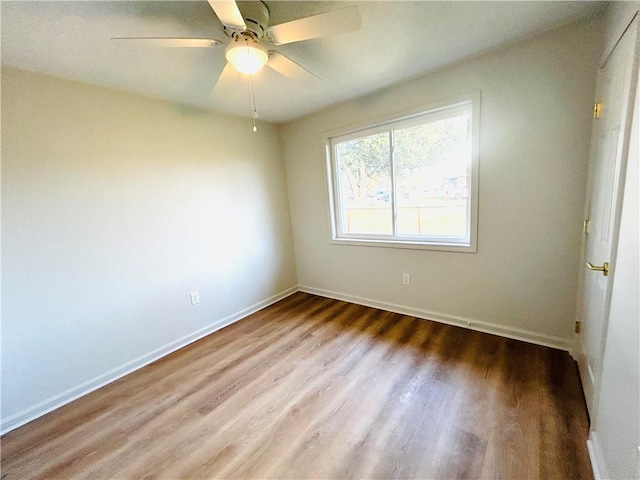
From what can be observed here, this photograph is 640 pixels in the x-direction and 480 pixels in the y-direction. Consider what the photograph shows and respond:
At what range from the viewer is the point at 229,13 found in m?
1.12

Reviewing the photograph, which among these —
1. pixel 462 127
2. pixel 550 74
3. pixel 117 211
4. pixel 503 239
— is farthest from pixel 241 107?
pixel 503 239

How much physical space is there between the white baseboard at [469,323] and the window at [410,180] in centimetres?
72

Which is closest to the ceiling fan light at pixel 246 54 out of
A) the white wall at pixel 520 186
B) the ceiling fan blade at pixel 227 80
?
the ceiling fan blade at pixel 227 80

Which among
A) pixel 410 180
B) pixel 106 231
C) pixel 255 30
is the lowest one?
pixel 106 231

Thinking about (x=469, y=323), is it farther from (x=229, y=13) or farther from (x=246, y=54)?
(x=229, y=13)

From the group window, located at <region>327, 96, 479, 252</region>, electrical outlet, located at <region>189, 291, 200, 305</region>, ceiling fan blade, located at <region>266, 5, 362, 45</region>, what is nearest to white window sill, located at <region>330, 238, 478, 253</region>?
window, located at <region>327, 96, 479, 252</region>

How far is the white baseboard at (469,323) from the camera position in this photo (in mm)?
2065

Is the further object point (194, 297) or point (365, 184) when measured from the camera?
point (365, 184)

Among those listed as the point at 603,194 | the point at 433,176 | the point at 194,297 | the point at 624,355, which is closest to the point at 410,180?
the point at 433,176

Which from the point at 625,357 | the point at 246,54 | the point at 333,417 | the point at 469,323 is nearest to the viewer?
the point at 625,357

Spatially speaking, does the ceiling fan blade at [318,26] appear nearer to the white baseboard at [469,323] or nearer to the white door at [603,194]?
the white door at [603,194]

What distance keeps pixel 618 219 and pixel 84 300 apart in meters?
3.35

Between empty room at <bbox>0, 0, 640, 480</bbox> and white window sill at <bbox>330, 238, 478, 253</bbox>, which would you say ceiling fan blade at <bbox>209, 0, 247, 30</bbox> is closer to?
empty room at <bbox>0, 0, 640, 480</bbox>

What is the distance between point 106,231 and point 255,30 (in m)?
1.92
